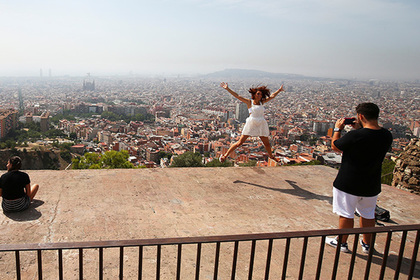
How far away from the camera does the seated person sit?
289 cm

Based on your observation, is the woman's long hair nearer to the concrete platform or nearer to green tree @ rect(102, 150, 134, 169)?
the concrete platform

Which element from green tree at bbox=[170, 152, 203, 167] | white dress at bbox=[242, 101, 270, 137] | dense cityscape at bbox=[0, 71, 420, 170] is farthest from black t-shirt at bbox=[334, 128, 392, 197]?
dense cityscape at bbox=[0, 71, 420, 170]

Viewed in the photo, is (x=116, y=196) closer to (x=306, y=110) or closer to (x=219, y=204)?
(x=219, y=204)

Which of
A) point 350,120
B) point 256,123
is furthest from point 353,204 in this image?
point 256,123

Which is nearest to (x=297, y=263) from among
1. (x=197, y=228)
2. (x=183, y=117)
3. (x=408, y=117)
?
(x=197, y=228)

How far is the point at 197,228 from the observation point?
2881mm

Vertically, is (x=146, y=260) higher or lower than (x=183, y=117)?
higher

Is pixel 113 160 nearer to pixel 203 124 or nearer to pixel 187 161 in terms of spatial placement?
pixel 187 161

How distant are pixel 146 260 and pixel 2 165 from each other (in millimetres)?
27128

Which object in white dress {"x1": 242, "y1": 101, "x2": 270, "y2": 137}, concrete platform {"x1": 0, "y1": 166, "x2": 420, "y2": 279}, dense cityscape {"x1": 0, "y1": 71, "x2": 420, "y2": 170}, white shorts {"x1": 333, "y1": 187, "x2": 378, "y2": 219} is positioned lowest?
dense cityscape {"x1": 0, "y1": 71, "x2": 420, "y2": 170}

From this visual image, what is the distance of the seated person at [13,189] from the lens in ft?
9.50

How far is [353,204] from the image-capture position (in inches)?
97.5

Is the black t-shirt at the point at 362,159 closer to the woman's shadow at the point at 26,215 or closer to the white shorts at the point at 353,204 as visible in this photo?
the white shorts at the point at 353,204

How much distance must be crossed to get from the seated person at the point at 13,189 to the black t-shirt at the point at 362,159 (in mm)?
2587
